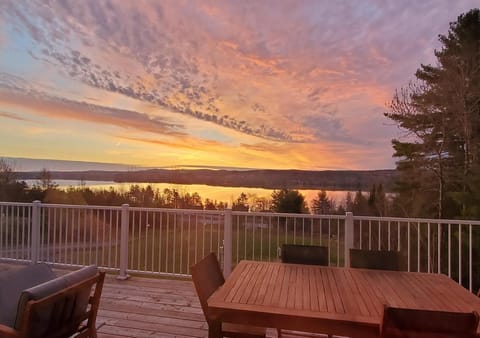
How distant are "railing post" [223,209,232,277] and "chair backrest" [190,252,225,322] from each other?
6.42 ft

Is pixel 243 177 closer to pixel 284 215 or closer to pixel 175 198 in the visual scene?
pixel 175 198

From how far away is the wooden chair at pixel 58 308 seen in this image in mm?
1797

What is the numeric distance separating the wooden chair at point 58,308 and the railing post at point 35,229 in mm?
3750

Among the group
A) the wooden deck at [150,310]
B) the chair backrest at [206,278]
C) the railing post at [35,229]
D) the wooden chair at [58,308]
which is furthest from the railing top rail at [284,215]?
the railing post at [35,229]

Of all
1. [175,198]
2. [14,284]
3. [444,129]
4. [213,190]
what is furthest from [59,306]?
[444,129]

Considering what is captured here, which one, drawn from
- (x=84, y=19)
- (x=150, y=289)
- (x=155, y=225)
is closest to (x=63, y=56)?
(x=84, y=19)

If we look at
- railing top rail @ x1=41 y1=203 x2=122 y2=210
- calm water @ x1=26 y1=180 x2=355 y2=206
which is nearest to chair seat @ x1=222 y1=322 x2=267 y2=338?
railing top rail @ x1=41 y1=203 x2=122 y2=210

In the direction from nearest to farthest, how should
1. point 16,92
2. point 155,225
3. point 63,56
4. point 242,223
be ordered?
point 242,223, point 155,225, point 63,56, point 16,92

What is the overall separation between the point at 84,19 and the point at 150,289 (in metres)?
5.25

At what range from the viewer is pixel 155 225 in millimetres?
5680

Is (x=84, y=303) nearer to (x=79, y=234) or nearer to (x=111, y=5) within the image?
(x=79, y=234)

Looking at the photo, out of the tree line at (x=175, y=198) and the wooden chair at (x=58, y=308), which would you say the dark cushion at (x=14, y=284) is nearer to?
the wooden chair at (x=58, y=308)

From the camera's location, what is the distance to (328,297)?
2.02 m

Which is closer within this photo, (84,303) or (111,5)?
(84,303)
